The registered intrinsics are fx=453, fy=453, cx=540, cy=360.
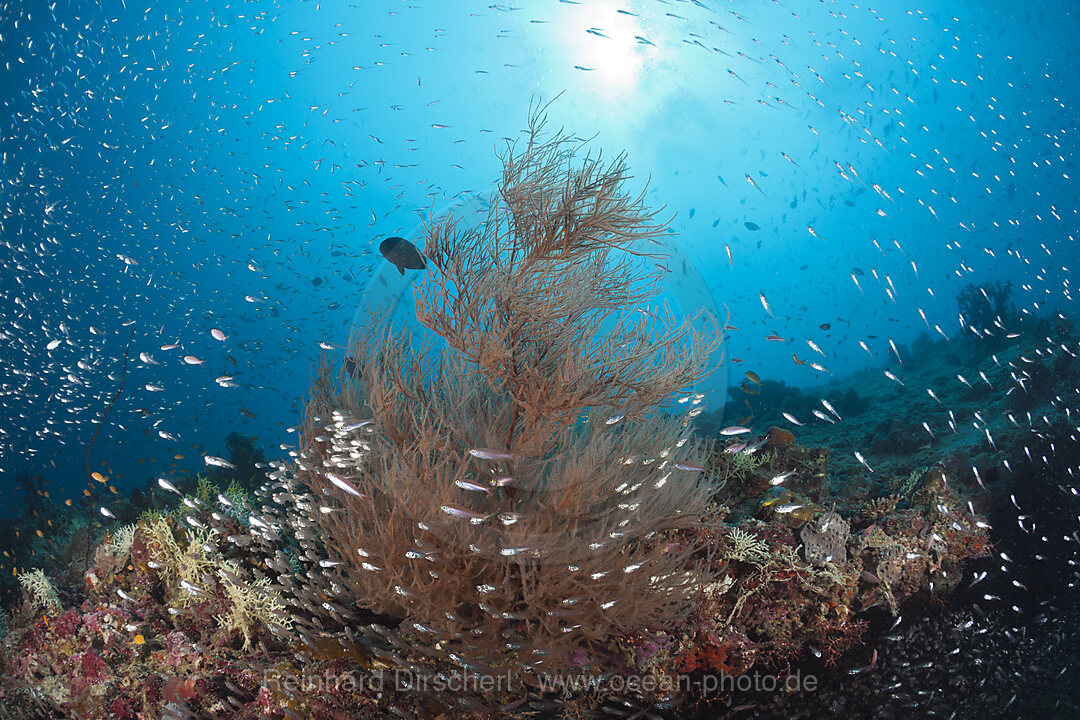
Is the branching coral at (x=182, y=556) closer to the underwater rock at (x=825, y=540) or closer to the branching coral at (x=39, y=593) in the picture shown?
the branching coral at (x=39, y=593)

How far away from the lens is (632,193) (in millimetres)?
20938

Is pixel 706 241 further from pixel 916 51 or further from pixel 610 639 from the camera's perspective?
pixel 610 639

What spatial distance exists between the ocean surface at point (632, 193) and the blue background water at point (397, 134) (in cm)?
29

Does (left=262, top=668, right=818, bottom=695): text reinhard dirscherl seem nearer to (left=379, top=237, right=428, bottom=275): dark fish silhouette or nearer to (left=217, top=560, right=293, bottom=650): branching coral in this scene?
(left=217, top=560, right=293, bottom=650): branching coral

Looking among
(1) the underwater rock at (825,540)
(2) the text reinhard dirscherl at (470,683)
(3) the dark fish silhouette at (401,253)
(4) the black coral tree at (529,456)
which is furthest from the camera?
(3) the dark fish silhouette at (401,253)

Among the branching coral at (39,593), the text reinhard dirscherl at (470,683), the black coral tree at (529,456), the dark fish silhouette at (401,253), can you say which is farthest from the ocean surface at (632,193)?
the branching coral at (39,593)

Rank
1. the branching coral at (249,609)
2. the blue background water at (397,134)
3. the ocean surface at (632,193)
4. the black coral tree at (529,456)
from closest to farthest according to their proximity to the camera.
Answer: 1. the black coral tree at (529,456)
2. the branching coral at (249,609)
3. the ocean surface at (632,193)
4. the blue background water at (397,134)

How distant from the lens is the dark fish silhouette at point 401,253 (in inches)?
221

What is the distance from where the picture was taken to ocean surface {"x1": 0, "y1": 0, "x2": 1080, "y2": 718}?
6.77 metres

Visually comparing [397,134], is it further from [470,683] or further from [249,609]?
[470,683]

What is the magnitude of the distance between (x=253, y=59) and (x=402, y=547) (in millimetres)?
37776

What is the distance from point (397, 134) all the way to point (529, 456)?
41.0 meters

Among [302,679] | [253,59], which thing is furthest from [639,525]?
[253,59]

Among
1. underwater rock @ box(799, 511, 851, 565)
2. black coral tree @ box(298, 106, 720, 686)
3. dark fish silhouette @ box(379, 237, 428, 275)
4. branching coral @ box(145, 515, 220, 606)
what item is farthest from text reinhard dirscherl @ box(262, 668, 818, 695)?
dark fish silhouette @ box(379, 237, 428, 275)
